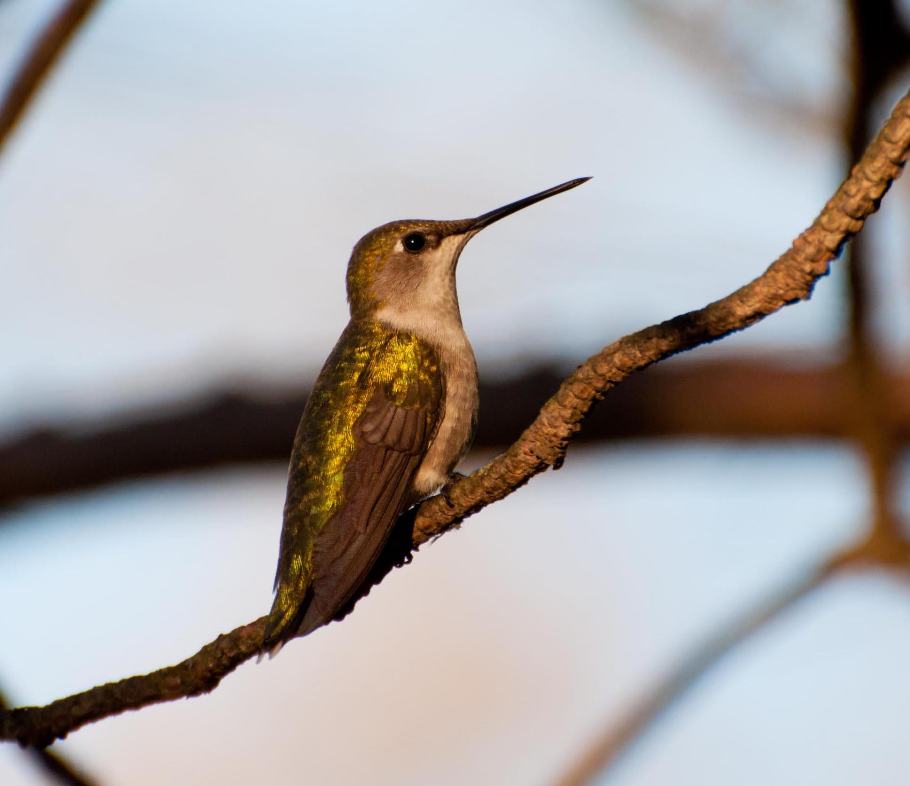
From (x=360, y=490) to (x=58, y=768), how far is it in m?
1.55

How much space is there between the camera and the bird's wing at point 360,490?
392cm

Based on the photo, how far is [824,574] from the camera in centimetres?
473

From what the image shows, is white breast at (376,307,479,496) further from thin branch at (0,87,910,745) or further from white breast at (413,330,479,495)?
thin branch at (0,87,910,745)

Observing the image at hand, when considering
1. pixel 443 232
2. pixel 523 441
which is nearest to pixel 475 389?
pixel 443 232

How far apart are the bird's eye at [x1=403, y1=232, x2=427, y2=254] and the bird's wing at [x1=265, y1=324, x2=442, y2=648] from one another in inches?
24.5

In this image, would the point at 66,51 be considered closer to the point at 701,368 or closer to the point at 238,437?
the point at 238,437

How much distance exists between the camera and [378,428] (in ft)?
15.0

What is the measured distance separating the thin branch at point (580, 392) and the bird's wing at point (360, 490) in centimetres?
23

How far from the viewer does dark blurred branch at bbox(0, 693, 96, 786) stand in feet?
9.79

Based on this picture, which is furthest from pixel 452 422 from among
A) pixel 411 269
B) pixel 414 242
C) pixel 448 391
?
pixel 414 242

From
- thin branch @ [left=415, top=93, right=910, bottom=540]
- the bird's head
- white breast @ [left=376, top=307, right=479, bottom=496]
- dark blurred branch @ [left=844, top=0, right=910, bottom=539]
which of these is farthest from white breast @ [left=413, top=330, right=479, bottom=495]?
dark blurred branch @ [left=844, top=0, right=910, bottom=539]

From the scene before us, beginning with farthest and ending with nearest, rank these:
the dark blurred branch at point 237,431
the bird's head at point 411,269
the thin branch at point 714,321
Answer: the dark blurred branch at point 237,431 → the bird's head at point 411,269 → the thin branch at point 714,321

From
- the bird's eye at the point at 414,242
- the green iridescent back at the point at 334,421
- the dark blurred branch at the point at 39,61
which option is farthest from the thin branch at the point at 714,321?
the bird's eye at the point at 414,242

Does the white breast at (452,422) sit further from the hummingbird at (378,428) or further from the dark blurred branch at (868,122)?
the dark blurred branch at (868,122)
